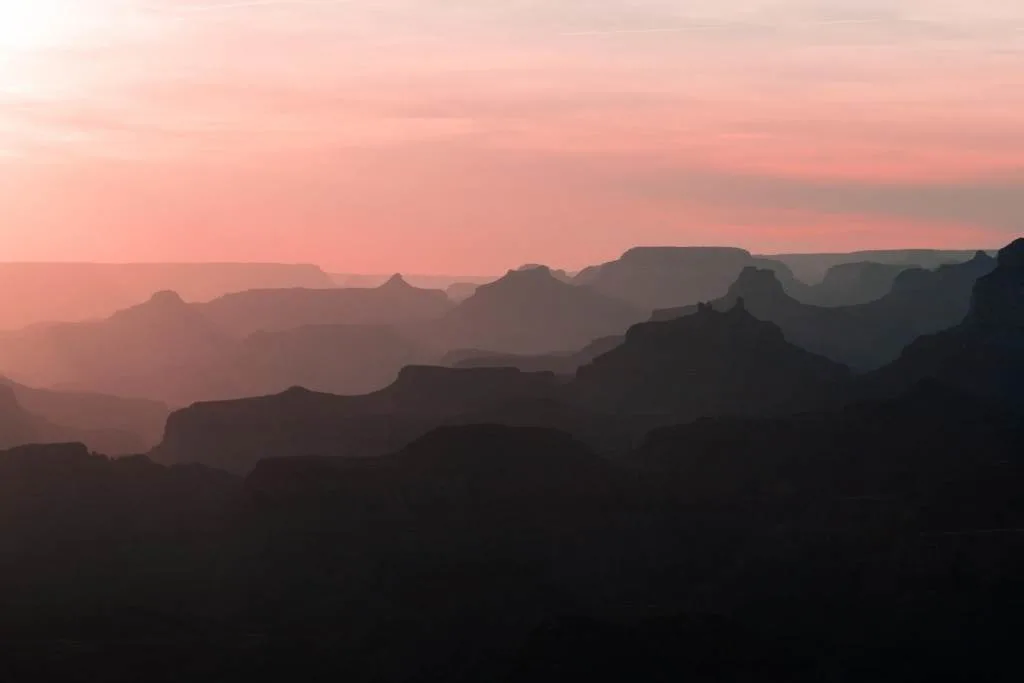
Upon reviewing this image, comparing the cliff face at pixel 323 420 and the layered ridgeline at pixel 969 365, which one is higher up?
the layered ridgeline at pixel 969 365

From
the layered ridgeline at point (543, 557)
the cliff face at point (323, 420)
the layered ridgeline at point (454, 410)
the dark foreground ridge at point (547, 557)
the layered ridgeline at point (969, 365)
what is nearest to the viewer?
the dark foreground ridge at point (547, 557)

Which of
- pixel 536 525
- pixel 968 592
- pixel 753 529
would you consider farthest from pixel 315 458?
pixel 968 592

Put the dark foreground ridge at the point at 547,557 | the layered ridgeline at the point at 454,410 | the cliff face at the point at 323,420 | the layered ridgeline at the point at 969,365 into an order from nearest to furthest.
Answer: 1. the dark foreground ridge at the point at 547,557
2. the cliff face at the point at 323,420
3. the layered ridgeline at the point at 454,410
4. the layered ridgeline at the point at 969,365

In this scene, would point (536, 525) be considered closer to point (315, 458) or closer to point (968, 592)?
point (315, 458)

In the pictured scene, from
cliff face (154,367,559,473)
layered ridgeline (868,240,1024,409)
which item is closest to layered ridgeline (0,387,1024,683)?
cliff face (154,367,559,473)

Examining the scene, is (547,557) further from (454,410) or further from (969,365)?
(969,365)

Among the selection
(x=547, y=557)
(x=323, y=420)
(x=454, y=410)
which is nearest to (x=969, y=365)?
(x=454, y=410)

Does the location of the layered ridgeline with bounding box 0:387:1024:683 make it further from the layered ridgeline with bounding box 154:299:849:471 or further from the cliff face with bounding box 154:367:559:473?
the cliff face with bounding box 154:367:559:473

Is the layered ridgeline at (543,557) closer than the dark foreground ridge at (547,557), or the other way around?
the dark foreground ridge at (547,557)

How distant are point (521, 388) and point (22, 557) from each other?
77.1 meters

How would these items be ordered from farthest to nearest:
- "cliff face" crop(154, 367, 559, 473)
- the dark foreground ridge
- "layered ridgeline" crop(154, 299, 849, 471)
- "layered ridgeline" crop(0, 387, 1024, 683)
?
"layered ridgeline" crop(154, 299, 849, 471) → "cliff face" crop(154, 367, 559, 473) → "layered ridgeline" crop(0, 387, 1024, 683) → the dark foreground ridge

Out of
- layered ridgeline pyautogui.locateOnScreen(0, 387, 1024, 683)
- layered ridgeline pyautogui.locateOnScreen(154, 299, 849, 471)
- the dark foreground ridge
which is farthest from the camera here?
layered ridgeline pyautogui.locateOnScreen(154, 299, 849, 471)


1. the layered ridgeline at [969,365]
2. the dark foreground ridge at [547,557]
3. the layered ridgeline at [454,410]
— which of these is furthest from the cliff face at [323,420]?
the layered ridgeline at [969,365]

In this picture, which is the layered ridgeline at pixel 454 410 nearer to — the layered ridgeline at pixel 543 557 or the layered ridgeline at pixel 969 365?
the layered ridgeline at pixel 969 365
